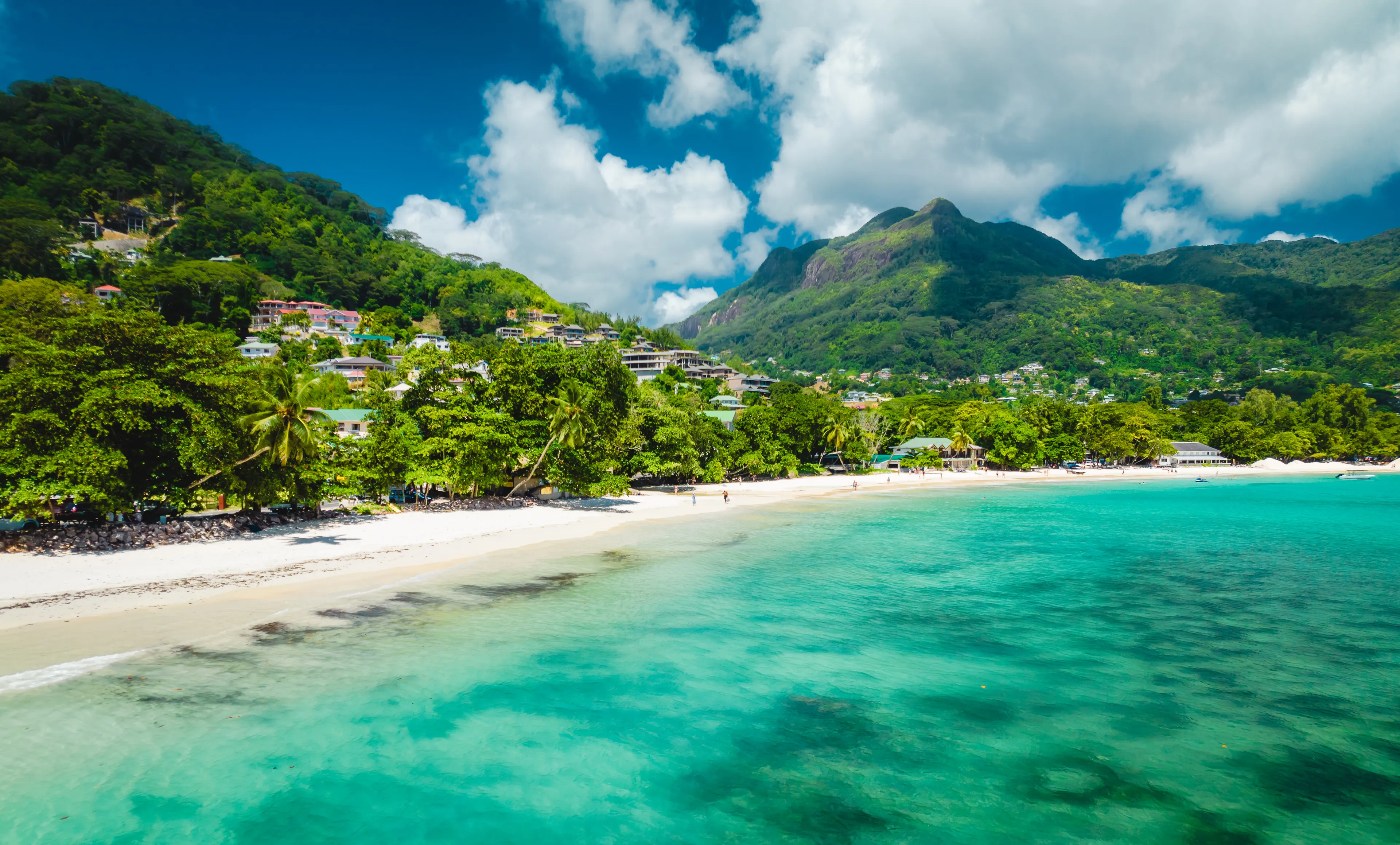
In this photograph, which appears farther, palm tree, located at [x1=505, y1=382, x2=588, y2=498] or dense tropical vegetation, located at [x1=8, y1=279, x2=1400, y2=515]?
palm tree, located at [x1=505, y1=382, x2=588, y2=498]

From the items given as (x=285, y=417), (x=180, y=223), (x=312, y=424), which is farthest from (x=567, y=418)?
(x=180, y=223)

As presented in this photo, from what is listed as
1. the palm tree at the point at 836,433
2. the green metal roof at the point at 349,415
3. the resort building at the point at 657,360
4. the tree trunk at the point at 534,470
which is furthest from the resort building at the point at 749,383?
the tree trunk at the point at 534,470

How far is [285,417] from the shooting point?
2327cm

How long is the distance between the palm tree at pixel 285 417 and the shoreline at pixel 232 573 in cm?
364

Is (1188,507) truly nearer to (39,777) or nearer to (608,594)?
(608,594)

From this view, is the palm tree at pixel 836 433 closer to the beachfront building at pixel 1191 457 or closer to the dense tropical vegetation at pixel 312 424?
the dense tropical vegetation at pixel 312 424

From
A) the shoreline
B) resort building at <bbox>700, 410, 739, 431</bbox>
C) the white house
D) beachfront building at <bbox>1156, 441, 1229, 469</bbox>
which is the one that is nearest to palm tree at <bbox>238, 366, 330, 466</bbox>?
the shoreline

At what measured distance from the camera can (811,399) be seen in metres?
64.4

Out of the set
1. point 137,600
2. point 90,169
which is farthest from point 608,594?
point 90,169

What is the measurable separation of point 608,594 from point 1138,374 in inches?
7811

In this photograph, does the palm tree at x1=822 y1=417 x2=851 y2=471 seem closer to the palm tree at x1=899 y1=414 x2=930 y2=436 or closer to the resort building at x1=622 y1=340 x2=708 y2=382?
the palm tree at x1=899 y1=414 x2=930 y2=436

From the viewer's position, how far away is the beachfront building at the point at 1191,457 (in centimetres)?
8475

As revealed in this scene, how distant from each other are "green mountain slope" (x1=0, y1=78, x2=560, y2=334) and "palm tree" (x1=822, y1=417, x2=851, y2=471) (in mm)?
83070

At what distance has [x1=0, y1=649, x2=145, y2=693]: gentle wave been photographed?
1141 centimetres
